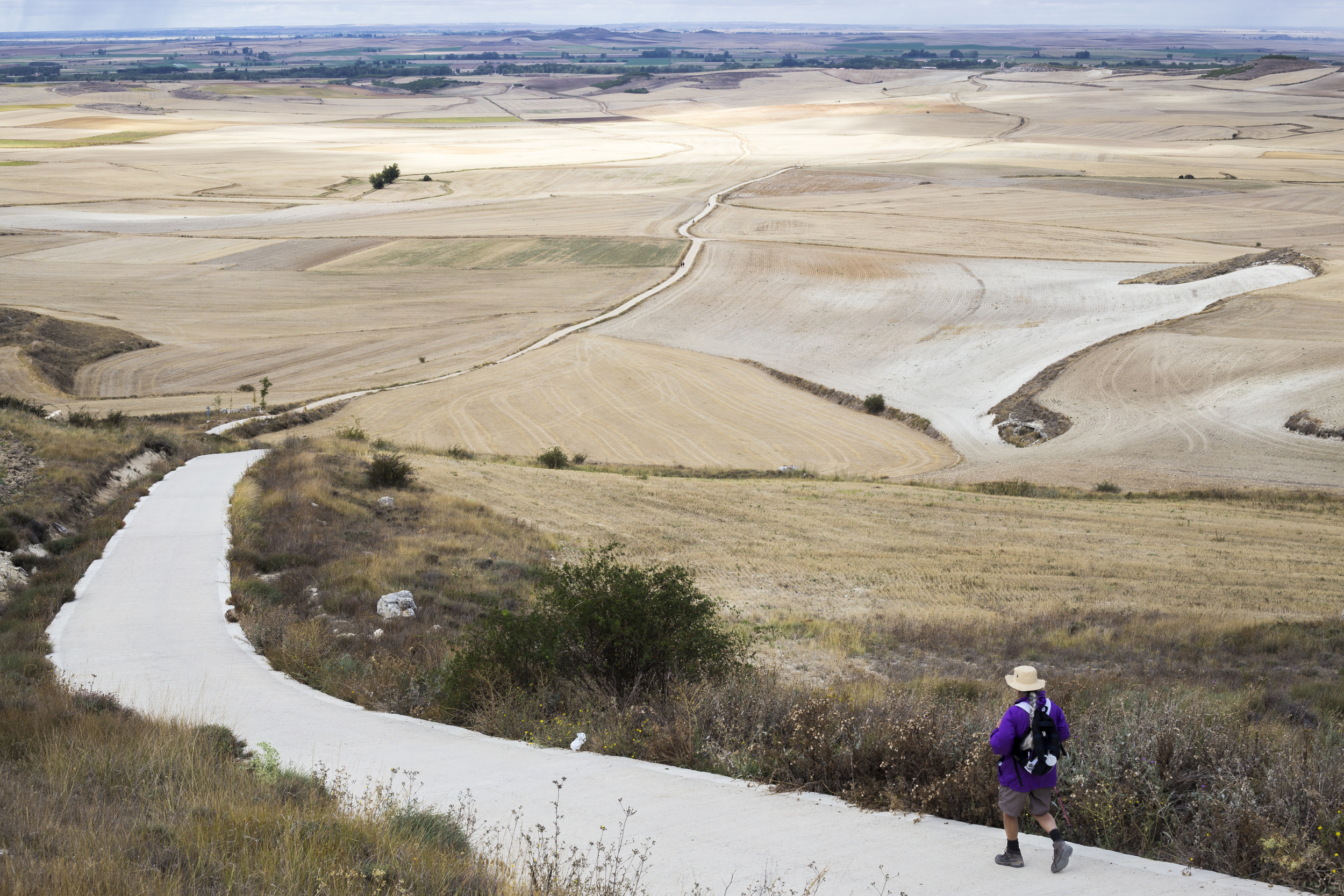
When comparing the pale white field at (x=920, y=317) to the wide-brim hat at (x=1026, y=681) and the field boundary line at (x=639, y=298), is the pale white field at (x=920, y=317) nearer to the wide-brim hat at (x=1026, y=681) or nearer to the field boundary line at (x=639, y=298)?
the field boundary line at (x=639, y=298)

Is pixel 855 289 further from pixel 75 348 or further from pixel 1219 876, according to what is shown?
pixel 1219 876

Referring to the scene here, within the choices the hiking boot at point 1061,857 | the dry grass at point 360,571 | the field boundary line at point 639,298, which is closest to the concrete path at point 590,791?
the hiking boot at point 1061,857

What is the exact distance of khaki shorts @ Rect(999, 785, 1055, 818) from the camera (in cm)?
688

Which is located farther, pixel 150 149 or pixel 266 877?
pixel 150 149

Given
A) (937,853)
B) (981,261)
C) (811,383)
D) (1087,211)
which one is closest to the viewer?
(937,853)

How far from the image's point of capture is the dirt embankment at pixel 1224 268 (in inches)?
2341

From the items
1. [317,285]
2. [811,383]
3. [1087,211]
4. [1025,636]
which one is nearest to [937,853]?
[1025,636]

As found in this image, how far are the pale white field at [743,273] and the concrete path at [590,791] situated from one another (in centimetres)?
2528

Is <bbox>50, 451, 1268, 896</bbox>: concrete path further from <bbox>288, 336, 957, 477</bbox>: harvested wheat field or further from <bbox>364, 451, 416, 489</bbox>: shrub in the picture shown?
<bbox>288, 336, 957, 477</bbox>: harvested wheat field

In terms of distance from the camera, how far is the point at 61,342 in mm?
49469

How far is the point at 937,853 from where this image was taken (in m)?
6.95

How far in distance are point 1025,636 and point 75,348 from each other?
49.4m

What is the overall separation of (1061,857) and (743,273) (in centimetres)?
6329

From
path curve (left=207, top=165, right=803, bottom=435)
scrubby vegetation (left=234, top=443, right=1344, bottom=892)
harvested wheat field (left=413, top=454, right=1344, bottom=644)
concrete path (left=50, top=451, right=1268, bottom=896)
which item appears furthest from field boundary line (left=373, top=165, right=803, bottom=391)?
concrete path (left=50, top=451, right=1268, bottom=896)
